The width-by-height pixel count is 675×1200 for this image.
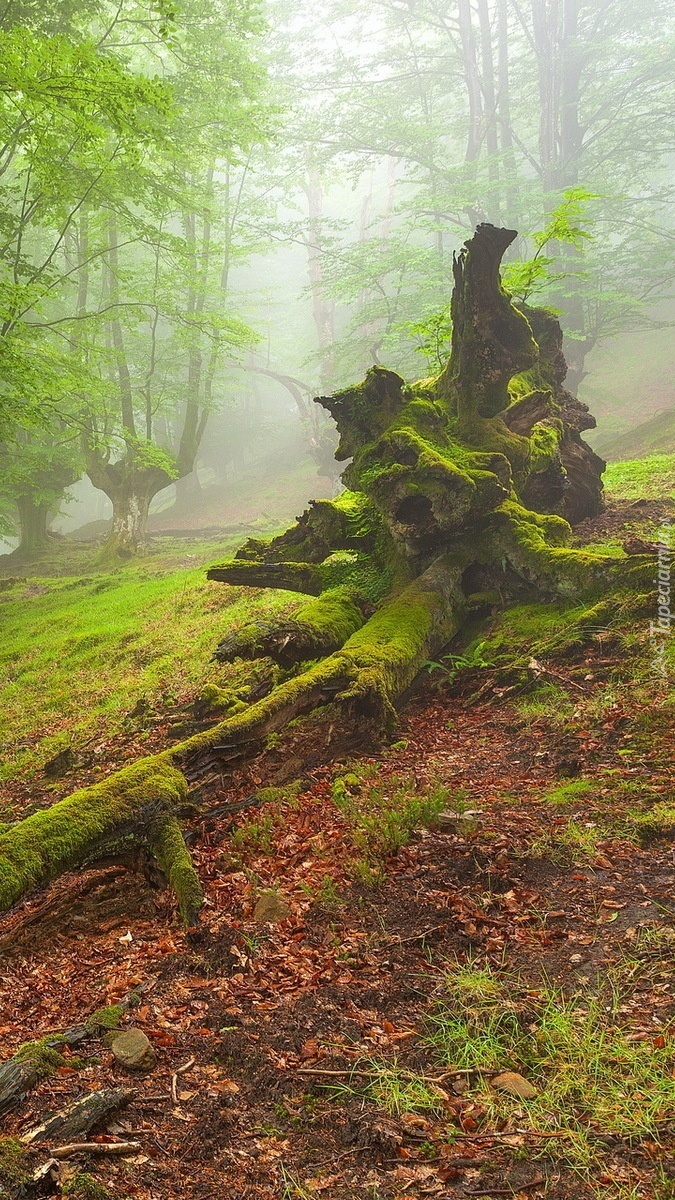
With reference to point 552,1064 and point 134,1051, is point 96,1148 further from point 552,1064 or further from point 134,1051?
point 552,1064

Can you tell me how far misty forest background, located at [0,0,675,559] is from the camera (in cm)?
1203

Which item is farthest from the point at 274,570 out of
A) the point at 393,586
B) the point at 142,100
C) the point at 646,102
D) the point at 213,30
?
the point at 646,102

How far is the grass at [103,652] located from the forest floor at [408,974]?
150 inches

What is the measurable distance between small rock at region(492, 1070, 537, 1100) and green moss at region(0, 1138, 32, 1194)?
1.70 meters

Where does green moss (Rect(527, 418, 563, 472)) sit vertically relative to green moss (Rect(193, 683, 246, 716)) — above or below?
above

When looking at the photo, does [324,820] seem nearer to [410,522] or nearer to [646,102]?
[410,522]

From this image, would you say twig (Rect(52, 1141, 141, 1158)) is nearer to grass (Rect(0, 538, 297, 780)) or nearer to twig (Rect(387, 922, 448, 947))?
twig (Rect(387, 922, 448, 947))

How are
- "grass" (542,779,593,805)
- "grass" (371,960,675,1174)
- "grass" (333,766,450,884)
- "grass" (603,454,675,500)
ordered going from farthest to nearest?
"grass" (603,454,675,500) → "grass" (542,779,593,805) → "grass" (333,766,450,884) → "grass" (371,960,675,1174)

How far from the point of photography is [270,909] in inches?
153

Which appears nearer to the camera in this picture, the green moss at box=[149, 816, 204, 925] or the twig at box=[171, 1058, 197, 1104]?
the twig at box=[171, 1058, 197, 1104]

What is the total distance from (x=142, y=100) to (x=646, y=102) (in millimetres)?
20687

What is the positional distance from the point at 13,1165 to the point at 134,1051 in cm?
66

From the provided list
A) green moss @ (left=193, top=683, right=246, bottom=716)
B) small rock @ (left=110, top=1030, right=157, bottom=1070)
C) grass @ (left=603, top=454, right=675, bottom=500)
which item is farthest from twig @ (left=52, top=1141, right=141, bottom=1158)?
grass @ (left=603, top=454, right=675, bottom=500)

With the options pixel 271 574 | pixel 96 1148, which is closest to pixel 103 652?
pixel 271 574
